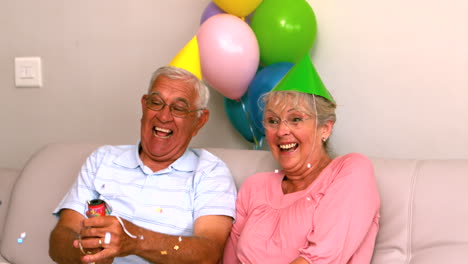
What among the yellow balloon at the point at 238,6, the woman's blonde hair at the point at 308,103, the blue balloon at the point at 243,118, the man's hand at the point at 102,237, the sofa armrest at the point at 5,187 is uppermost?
the yellow balloon at the point at 238,6

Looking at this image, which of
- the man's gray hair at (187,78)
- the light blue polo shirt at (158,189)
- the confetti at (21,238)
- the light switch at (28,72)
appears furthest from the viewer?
the light switch at (28,72)

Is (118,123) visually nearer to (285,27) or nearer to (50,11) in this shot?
(50,11)

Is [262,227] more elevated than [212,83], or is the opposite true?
[212,83]

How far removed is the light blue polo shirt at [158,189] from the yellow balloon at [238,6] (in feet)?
1.89

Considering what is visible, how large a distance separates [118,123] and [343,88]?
1200 millimetres

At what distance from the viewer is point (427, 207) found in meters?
1.52

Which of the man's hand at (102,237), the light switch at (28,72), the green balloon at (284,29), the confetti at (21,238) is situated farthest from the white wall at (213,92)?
the man's hand at (102,237)

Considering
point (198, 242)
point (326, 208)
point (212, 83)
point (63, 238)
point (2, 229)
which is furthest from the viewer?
point (2, 229)

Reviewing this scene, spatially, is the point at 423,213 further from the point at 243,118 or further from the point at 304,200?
the point at 243,118

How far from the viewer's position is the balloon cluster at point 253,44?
1931mm

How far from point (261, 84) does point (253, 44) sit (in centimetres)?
16

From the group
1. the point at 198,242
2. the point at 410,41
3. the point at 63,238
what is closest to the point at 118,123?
the point at 63,238

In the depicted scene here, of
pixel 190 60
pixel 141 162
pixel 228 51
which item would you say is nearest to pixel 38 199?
pixel 141 162

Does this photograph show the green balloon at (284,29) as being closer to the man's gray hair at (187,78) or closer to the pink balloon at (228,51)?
the pink balloon at (228,51)
